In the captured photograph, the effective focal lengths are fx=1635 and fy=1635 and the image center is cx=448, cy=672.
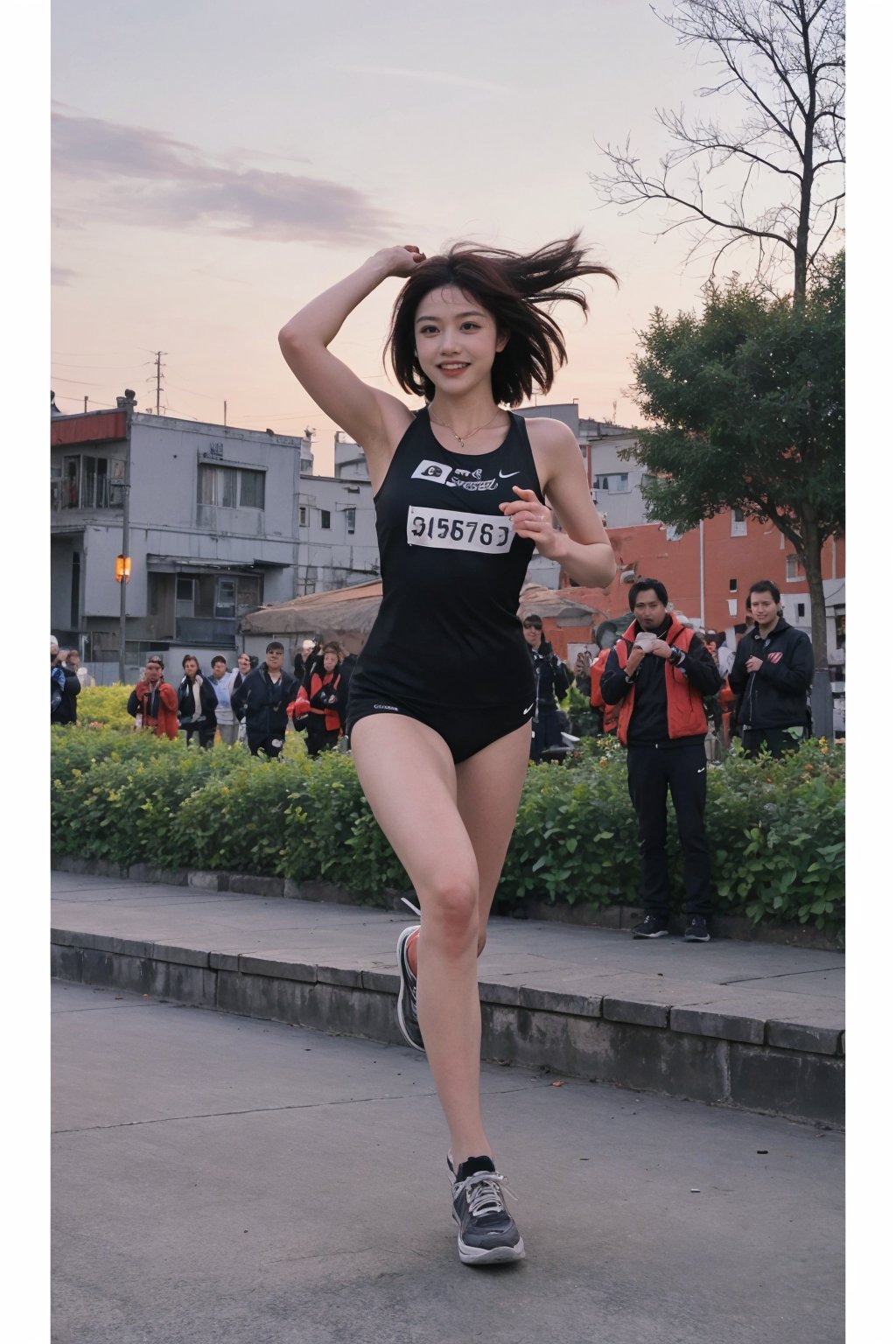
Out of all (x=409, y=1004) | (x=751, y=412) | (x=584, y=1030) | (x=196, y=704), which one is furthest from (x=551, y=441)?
(x=751, y=412)

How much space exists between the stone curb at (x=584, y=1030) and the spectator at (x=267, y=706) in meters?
10.1

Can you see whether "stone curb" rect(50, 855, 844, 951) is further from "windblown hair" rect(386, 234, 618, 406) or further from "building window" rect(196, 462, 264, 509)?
"building window" rect(196, 462, 264, 509)

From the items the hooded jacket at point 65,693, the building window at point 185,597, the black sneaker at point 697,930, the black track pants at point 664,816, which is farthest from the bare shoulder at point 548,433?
the building window at point 185,597

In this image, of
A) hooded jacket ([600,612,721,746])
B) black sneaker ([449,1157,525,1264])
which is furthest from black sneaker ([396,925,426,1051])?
hooded jacket ([600,612,721,746])

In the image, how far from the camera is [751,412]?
3206 cm

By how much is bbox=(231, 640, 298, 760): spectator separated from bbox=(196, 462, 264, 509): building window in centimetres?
4266

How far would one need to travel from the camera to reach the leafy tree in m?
31.2

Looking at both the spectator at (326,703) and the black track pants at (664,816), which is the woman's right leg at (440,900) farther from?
the spectator at (326,703)

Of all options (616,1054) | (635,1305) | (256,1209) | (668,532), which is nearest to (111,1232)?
(256,1209)

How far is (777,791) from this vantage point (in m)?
8.40

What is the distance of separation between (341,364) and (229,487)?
191 ft

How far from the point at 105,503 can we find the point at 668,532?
20.1m
